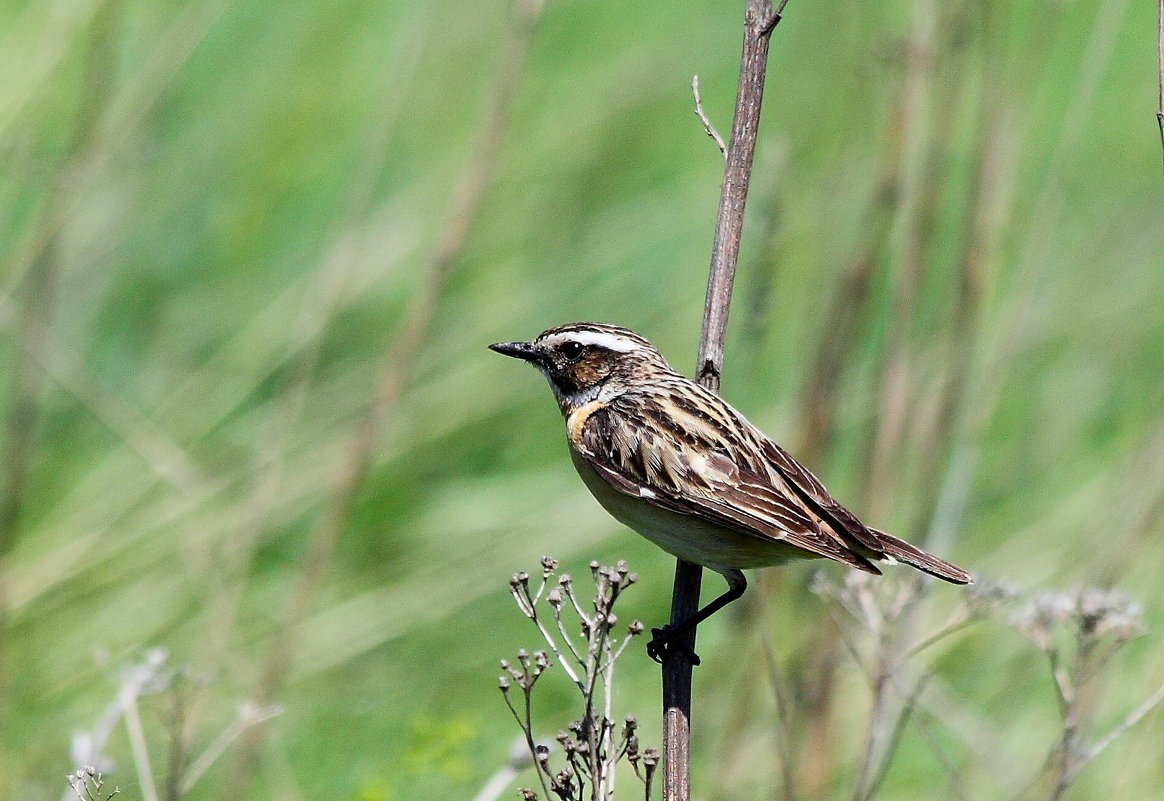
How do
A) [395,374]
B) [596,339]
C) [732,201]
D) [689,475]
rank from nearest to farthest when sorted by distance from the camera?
[732,201] → [689,475] → [596,339] → [395,374]

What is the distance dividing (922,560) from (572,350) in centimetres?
108

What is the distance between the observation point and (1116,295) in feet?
18.5

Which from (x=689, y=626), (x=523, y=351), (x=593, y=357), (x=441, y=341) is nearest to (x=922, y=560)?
(x=689, y=626)

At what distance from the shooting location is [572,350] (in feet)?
12.2

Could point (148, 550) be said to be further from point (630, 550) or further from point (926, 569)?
point (926, 569)

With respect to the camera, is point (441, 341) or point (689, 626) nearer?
point (689, 626)

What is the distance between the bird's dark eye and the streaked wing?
0.59 feet

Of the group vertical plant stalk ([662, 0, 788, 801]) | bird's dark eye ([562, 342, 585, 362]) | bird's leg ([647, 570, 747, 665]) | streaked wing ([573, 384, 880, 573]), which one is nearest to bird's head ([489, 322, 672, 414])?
bird's dark eye ([562, 342, 585, 362])

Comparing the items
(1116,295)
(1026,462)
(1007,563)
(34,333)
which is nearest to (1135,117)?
(1116,295)

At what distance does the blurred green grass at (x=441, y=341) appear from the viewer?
4312 millimetres

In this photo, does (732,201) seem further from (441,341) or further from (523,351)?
(441,341)

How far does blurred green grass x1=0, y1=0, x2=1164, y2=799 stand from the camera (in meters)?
4.31

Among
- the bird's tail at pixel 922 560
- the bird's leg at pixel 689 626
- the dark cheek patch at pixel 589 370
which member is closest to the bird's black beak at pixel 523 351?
the dark cheek patch at pixel 589 370

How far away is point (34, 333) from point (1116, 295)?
3914mm
